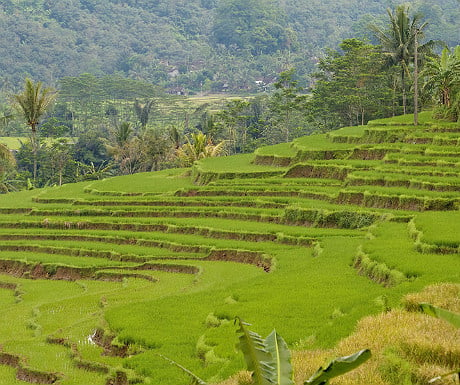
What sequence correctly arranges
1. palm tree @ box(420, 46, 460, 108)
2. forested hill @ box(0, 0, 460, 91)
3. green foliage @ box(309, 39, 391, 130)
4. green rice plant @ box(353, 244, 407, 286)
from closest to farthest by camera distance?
green rice plant @ box(353, 244, 407, 286)
palm tree @ box(420, 46, 460, 108)
green foliage @ box(309, 39, 391, 130)
forested hill @ box(0, 0, 460, 91)

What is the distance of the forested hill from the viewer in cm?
10594

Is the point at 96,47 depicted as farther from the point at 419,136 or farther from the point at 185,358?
the point at 185,358

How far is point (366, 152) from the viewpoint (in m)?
27.4

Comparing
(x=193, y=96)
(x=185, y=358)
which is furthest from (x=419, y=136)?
(x=193, y=96)

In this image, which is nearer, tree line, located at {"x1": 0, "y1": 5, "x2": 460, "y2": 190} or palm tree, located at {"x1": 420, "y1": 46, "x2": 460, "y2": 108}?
palm tree, located at {"x1": 420, "y1": 46, "x2": 460, "y2": 108}

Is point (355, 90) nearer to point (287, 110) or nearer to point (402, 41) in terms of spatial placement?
point (287, 110)

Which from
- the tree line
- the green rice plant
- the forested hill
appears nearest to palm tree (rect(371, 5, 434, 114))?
the tree line

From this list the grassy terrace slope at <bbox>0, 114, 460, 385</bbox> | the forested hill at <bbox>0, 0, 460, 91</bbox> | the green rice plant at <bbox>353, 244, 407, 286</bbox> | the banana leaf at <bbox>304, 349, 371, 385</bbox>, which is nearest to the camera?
the banana leaf at <bbox>304, 349, 371, 385</bbox>

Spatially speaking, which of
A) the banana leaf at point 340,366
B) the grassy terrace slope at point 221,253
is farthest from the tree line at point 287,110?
the banana leaf at point 340,366

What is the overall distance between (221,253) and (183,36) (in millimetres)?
121013

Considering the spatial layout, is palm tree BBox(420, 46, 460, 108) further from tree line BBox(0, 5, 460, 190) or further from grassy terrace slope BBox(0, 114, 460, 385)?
grassy terrace slope BBox(0, 114, 460, 385)

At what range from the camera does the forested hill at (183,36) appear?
10594 cm

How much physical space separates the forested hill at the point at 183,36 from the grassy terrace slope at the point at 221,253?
70245 mm

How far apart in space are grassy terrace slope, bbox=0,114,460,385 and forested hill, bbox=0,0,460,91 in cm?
7024
